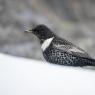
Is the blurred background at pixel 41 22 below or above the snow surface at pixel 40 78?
above

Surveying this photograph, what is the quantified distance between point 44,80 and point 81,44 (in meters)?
0.21

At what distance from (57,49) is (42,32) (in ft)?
0.27

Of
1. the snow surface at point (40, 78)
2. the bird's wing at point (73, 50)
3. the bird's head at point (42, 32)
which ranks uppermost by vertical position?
the bird's head at point (42, 32)

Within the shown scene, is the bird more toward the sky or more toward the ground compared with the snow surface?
more toward the sky

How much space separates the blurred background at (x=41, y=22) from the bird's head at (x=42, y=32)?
0.05 ft

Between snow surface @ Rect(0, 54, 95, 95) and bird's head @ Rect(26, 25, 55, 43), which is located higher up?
bird's head @ Rect(26, 25, 55, 43)

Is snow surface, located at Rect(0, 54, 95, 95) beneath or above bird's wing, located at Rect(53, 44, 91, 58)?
beneath

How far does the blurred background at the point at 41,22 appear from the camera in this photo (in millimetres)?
1316

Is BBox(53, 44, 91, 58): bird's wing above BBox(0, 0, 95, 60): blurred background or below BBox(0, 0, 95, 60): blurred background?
below

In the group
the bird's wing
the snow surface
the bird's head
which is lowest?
the snow surface

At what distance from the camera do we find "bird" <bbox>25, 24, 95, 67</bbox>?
1.32 m

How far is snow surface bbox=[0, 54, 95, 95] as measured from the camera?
1361 mm

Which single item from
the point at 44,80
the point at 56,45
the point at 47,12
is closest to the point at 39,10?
the point at 47,12

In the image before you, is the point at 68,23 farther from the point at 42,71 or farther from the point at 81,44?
the point at 42,71
